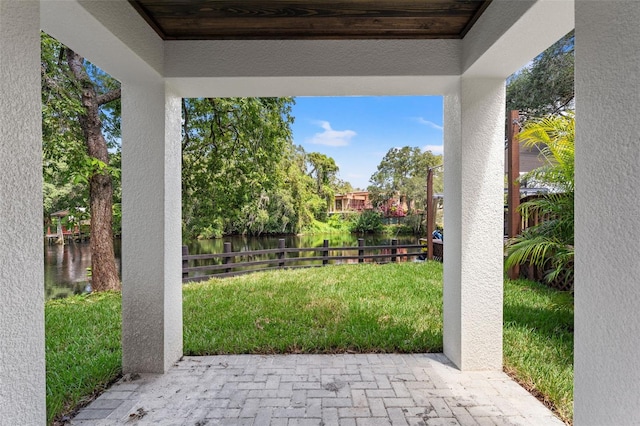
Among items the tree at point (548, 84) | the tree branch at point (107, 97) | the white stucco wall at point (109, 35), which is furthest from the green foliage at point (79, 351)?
the tree at point (548, 84)

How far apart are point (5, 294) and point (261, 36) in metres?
2.30

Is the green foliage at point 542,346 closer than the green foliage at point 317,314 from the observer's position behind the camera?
Yes

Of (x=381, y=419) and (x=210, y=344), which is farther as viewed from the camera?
(x=210, y=344)

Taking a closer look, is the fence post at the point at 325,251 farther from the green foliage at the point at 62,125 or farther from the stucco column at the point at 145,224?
the stucco column at the point at 145,224

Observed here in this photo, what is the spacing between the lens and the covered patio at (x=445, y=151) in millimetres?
1352

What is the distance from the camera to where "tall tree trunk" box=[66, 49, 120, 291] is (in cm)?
627

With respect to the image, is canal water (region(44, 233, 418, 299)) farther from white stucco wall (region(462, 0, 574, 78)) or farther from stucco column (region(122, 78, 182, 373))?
white stucco wall (region(462, 0, 574, 78))

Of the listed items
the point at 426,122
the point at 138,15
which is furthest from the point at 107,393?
the point at 426,122

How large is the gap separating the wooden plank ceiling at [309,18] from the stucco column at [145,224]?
54cm

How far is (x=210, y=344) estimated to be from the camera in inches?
134

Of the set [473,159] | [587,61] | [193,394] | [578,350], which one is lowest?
[193,394]

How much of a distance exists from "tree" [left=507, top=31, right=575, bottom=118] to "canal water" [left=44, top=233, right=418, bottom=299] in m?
8.24

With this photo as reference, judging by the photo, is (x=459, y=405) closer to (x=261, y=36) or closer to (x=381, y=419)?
(x=381, y=419)

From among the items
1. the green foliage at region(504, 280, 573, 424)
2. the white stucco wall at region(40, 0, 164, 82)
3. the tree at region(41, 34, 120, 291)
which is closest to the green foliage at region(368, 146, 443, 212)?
the green foliage at region(504, 280, 573, 424)
